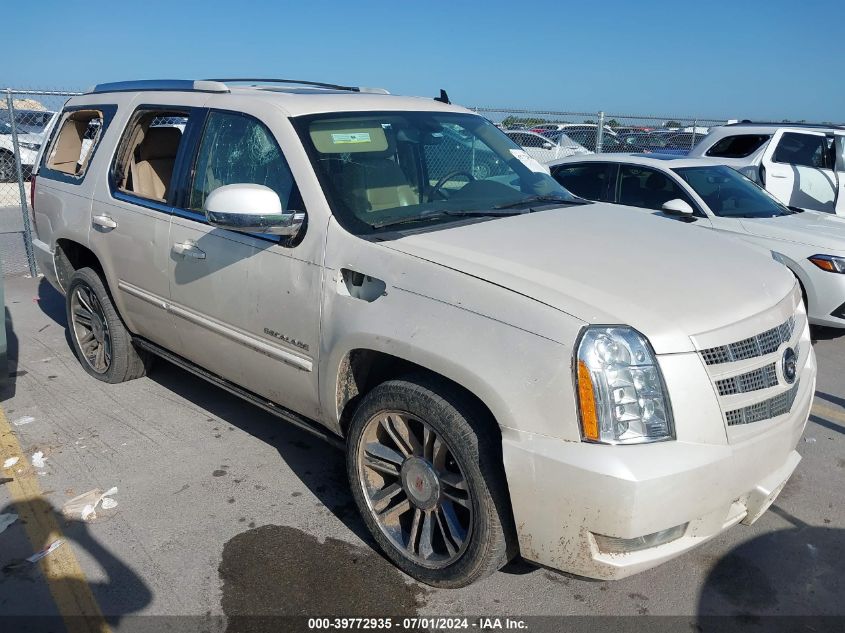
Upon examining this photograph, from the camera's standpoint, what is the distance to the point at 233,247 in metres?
3.54

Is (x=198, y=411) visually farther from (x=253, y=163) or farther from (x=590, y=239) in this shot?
(x=590, y=239)

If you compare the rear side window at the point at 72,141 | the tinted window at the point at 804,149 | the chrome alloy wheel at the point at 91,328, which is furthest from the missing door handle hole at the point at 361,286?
the tinted window at the point at 804,149

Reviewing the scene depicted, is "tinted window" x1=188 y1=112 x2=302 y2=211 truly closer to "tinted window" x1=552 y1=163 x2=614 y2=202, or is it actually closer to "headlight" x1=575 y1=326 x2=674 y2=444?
"headlight" x1=575 y1=326 x2=674 y2=444

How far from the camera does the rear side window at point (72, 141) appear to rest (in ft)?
17.3

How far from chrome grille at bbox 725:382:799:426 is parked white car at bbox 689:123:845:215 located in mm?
8439

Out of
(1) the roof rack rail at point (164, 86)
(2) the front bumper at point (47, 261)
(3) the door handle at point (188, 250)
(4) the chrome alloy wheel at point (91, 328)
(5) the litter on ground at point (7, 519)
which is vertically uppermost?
(1) the roof rack rail at point (164, 86)

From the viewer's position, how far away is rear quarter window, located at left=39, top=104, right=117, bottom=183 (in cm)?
514

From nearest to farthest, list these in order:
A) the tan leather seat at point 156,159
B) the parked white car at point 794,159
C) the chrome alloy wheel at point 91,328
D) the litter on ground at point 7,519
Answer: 1. the litter on ground at point 7,519
2. the tan leather seat at point 156,159
3. the chrome alloy wheel at point 91,328
4. the parked white car at point 794,159

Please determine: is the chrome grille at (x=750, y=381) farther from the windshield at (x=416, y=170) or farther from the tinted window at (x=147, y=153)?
the tinted window at (x=147, y=153)

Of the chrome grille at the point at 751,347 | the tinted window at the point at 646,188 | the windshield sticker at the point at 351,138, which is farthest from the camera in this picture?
the tinted window at the point at 646,188

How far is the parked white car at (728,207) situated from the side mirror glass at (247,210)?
4.00 metres

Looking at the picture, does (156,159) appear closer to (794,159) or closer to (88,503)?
(88,503)

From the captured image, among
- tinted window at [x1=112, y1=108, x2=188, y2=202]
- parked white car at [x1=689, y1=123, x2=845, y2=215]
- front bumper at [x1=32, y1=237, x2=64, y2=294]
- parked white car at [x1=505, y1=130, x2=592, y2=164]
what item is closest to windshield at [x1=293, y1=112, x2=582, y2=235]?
tinted window at [x1=112, y1=108, x2=188, y2=202]

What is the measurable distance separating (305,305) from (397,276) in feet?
1.84
